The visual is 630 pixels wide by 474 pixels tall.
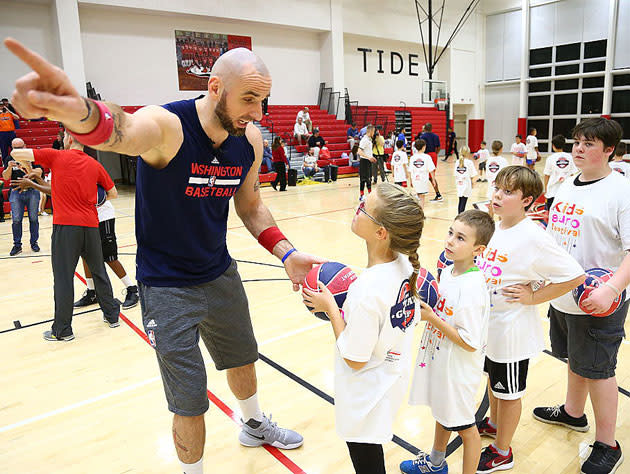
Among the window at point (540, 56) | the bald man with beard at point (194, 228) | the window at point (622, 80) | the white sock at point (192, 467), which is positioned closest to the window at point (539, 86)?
the window at point (540, 56)

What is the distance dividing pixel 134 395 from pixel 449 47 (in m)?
26.9

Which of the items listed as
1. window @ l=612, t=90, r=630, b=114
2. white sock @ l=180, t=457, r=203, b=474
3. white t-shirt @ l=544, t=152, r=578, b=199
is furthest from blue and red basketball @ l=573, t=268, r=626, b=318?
window @ l=612, t=90, r=630, b=114

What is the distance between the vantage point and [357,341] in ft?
5.69

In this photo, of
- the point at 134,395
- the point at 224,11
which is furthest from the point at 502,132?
the point at 134,395

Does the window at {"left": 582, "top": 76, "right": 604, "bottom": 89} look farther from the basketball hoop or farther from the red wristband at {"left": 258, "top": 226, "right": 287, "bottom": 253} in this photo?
the red wristband at {"left": 258, "top": 226, "right": 287, "bottom": 253}

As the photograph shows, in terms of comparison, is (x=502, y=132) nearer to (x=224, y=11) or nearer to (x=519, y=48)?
(x=519, y=48)

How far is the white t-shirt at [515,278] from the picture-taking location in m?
2.25

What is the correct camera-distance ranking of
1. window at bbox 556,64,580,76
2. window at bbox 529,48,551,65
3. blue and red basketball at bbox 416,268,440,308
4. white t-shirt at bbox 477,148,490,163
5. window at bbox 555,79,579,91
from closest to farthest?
blue and red basketball at bbox 416,268,440,308 → white t-shirt at bbox 477,148,490,163 → window at bbox 556,64,580,76 → window at bbox 555,79,579,91 → window at bbox 529,48,551,65

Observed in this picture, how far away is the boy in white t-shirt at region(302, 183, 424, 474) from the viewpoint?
1744mm

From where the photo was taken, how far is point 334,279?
1975 millimetres

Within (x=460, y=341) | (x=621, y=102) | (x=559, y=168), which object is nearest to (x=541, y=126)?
(x=621, y=102)

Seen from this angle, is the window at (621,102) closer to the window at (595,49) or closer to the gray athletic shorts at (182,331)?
the window at (595,49)

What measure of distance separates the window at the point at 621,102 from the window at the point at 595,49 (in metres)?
1.96

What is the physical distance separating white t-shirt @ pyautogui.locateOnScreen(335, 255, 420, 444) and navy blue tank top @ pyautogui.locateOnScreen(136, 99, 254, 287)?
2.34ft
